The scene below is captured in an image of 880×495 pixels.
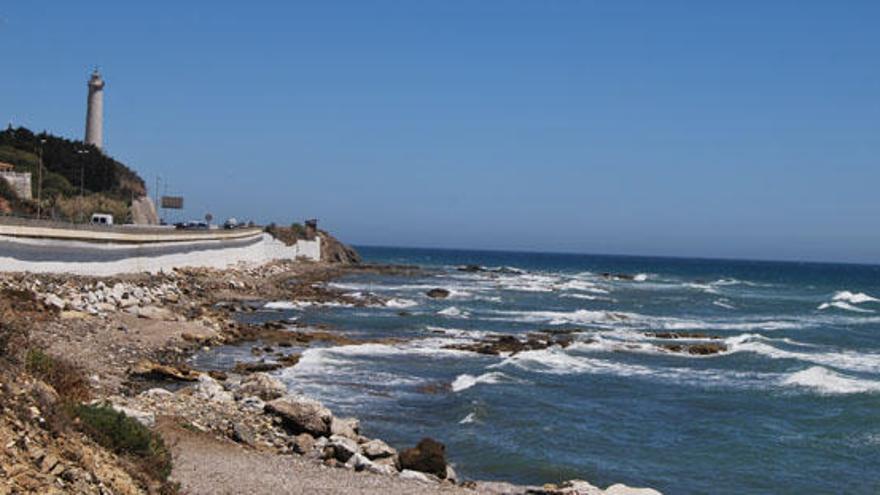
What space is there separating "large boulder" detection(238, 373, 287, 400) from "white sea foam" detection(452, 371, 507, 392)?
6465 millimetres

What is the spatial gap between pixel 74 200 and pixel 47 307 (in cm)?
4201

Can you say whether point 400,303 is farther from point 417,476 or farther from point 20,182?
point 417,476

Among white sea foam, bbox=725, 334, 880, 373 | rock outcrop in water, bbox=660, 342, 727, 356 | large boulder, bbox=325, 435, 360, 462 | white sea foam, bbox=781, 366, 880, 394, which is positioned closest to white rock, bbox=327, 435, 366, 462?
large boulder, bbox=325, 435, 360, 462

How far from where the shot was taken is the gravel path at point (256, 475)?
12.2 meters

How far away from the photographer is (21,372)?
1011cm

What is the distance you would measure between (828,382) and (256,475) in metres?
20.7

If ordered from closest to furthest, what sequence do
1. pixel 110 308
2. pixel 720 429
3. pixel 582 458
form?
pixel 582 458 → pixel 720 429 → pixel 110 308

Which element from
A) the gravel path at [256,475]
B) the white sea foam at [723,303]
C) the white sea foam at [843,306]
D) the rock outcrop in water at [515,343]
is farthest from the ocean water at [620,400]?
the white sea foam at [843,306]

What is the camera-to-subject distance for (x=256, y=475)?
511 inches

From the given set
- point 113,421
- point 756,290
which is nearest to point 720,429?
point 113,421

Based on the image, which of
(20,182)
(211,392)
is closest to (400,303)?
(20,182)

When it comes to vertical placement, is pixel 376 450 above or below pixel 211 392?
below

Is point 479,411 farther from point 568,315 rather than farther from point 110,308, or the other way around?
point 568,315

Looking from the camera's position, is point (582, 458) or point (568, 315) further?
point (568, 315)
